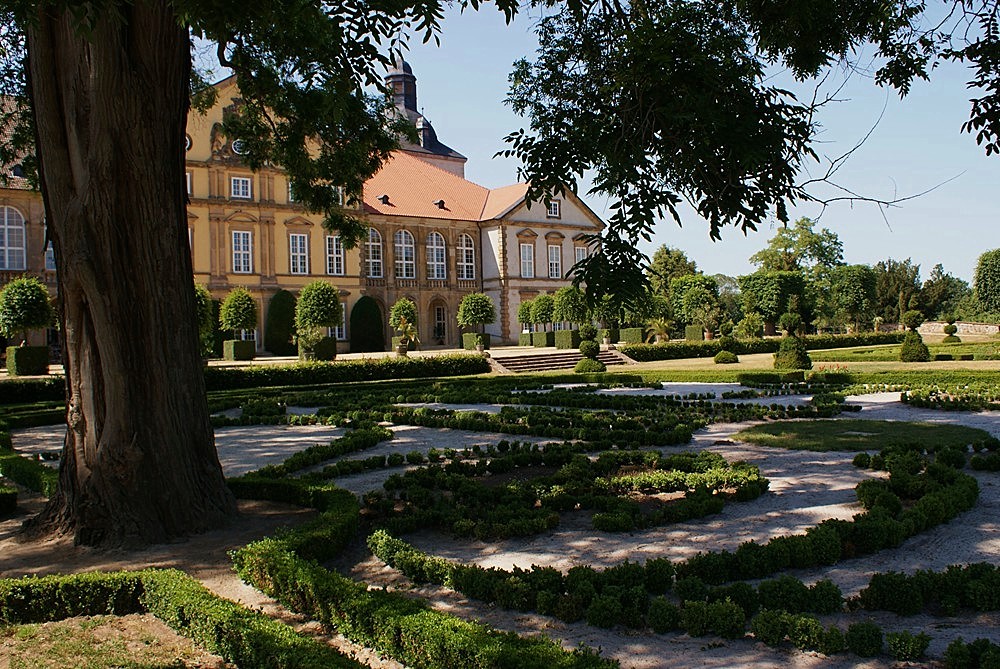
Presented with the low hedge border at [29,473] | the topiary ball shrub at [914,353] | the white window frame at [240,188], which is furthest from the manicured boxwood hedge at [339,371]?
the white window frame at [240,188]

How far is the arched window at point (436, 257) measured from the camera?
43094 mm

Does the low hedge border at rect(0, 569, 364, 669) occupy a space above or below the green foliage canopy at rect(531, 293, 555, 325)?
below

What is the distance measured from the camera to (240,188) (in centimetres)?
3672

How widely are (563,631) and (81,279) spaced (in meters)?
3.93

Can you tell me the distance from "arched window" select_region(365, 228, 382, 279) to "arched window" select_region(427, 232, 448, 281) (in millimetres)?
2923

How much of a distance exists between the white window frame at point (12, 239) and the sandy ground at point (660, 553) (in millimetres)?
30390

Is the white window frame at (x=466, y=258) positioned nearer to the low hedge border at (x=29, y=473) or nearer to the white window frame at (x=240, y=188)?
the white window frame at (x=240, y=188)

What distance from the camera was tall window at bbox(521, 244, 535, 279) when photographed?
44875 mm

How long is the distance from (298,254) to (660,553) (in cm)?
3560

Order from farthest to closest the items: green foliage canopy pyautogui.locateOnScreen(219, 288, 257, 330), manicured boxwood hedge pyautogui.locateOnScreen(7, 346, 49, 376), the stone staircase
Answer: green foliage canopy pyautogui.locateOnScreen(219, 288, 257, 330), the stone staircase, manicured boxwood hedge pyautogui.locateOnScreen(7, 346, 49, 376)

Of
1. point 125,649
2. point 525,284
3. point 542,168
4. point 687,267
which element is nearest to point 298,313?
point 525,284

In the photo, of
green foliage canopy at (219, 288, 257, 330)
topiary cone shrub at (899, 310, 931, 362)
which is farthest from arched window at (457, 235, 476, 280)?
topiary cone shrub at (899, 310, 931, 362)

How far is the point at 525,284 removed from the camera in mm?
44844

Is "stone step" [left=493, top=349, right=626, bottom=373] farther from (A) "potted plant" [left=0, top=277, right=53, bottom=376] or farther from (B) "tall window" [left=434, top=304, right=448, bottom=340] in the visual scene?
(B) "tall window" [left=434, top=304, right=448, bottom=340]
